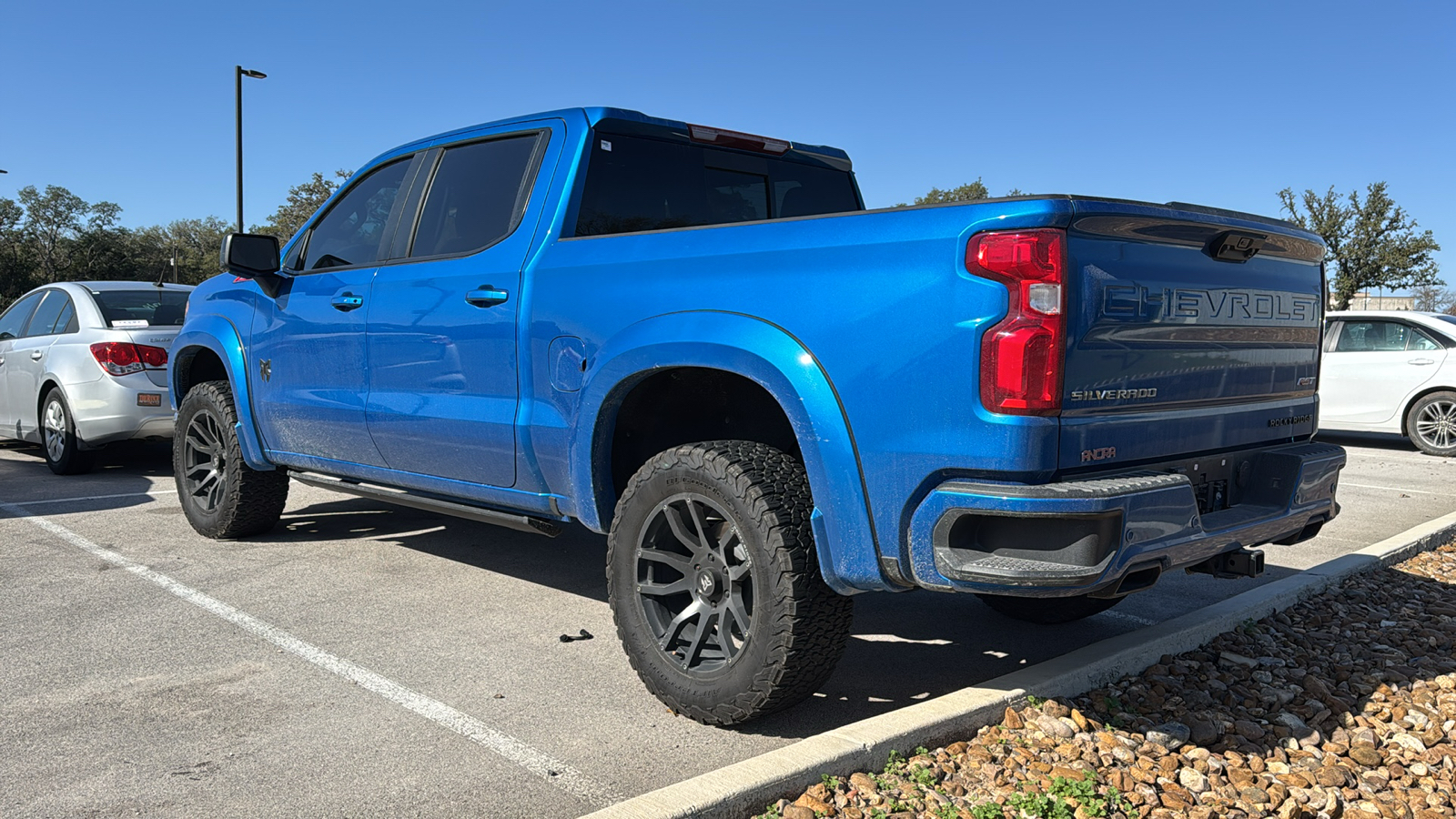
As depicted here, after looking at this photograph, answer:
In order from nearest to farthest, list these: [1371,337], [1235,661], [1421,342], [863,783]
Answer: [863,783] → [1235,661] → [1421,342] → [1371,337]

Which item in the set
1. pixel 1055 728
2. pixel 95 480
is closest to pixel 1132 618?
pixel 1055 728

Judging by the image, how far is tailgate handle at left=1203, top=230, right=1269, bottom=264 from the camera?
331 cm

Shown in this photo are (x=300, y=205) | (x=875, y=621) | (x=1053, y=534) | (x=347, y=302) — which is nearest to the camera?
(x=1053, y=534)

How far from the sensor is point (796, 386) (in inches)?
123

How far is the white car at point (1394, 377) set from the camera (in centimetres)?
1173

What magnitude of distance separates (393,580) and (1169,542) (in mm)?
3782

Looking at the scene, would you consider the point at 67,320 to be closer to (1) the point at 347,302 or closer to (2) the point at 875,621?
(1) the point at 347,302

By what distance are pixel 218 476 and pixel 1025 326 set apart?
507cm

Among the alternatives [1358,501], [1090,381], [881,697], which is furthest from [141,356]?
[1358,501]

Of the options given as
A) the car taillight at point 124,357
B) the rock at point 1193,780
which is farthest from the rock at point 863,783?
the car taillight at point 124,357

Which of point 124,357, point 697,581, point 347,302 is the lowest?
point 697,581

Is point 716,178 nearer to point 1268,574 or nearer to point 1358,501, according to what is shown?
point 1268,574

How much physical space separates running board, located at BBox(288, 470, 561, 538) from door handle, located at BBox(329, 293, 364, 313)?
0.85 m

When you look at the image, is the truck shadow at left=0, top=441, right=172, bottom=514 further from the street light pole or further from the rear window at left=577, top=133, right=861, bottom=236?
the street light pole
